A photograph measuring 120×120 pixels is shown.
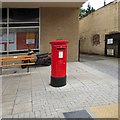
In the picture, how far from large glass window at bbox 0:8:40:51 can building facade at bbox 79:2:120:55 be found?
24.8ft

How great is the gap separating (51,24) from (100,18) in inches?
373

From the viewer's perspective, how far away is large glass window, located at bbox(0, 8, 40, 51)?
14.2 m

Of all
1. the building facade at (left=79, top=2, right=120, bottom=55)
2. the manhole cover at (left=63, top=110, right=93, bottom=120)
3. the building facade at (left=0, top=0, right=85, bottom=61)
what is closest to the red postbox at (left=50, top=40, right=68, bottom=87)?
the manhole cover at (left=63, top=110, right=93, bottom=120)

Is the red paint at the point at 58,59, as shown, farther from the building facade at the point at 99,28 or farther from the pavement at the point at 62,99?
the building facade at the point at 99,28

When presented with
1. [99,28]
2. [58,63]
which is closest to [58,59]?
[58,63]

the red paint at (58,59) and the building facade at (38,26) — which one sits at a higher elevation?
the building facade at (38,26)

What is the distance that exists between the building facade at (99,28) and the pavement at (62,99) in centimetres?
1180

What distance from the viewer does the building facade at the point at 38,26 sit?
14.3 m

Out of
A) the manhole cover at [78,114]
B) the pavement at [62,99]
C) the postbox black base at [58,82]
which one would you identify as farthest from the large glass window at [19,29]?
the manhole cover at [78,114]

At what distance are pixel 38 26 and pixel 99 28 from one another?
33.0 ft

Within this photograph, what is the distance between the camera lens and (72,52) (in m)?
15.1

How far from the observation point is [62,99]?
618 cm

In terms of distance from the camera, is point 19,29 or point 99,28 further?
point 99,28

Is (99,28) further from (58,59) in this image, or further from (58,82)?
(58,82)
